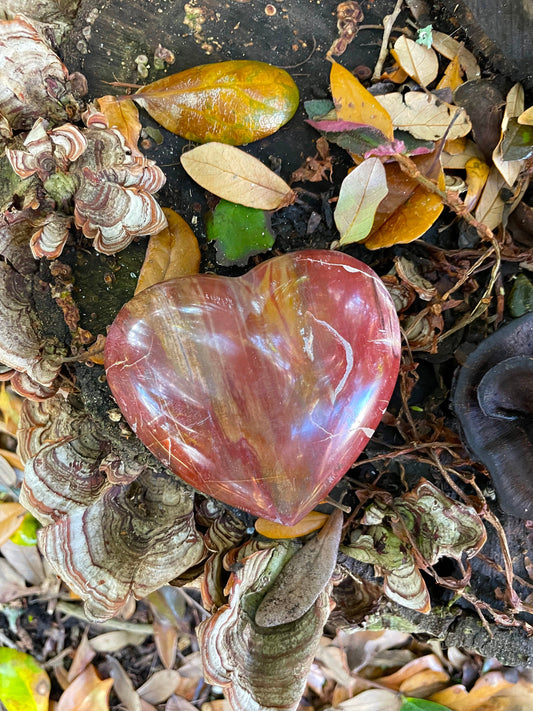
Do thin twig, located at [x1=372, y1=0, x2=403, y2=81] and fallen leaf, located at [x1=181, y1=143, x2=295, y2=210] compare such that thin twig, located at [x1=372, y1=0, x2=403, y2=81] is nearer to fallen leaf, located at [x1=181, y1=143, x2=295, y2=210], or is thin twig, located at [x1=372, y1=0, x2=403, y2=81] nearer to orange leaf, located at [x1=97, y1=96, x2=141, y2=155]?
fallen leaf, located at [x1=181, y1=143, x2=295, y2=210]

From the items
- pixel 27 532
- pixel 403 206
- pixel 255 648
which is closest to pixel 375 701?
pixel 255 648

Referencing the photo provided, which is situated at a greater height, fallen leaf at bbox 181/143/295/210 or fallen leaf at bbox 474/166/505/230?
fallen leaf at bbox 474/166/505/230

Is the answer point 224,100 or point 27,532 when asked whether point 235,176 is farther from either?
point 27,532

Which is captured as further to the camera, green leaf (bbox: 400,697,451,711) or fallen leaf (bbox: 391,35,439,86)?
green leaf (bbox: 400,697,451,711)

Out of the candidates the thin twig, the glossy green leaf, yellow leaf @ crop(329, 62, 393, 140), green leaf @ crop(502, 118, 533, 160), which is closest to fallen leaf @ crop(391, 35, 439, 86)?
the thin twig

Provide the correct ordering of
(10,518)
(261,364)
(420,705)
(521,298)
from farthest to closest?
(10,518) < (420,705) < (521,298) < (261,364)

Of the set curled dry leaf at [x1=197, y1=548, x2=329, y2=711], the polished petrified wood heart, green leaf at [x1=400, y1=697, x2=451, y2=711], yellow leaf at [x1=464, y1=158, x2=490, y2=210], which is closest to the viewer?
the polished petrified wood heart
